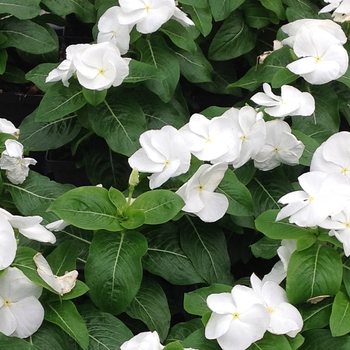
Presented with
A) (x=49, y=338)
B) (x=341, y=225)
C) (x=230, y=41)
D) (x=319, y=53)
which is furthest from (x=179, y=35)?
(x=49, y=338)

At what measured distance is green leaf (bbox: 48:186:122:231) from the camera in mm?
966

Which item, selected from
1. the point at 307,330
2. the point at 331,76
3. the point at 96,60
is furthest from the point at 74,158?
the point at 307,330

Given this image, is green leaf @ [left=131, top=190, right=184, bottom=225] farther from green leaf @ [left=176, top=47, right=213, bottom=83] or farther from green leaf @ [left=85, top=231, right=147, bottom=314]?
green leaf @ [left=176, top=47, right=213, bottom=83]

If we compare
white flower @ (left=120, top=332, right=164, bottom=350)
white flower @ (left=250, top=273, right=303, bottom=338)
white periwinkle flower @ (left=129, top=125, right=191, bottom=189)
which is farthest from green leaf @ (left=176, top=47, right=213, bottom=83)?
white flower @ (left=120, top=332, right=164, bottom=350)

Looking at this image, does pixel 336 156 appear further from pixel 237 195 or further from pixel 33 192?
pixel 33 192

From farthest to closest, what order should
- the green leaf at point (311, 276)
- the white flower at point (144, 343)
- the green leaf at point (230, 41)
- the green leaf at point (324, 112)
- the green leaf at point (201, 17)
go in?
the green leaf at point (230, 41)
the green leaf at point (201, 17)
the green leaf at point (324, 112)
the green leaf at point (311, 276)
the white flower at point (144, 343)

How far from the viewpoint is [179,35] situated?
1.34m

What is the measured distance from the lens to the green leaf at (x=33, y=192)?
1.18m

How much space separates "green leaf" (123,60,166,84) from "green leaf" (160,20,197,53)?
0.42 ft

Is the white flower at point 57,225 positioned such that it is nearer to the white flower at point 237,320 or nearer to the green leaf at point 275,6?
the white flower at point 237,320

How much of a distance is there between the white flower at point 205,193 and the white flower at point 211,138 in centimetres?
4

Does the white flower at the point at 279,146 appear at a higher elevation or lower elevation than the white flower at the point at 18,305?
higher

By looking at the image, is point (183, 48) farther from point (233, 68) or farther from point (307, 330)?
point (307, 330)

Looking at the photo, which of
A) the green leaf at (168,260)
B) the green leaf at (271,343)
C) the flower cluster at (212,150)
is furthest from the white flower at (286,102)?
the green leaf at (271,343)
